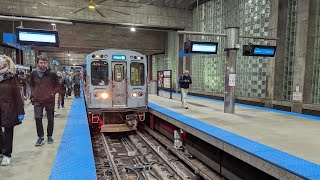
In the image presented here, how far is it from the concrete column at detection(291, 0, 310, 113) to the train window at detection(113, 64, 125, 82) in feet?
21.7

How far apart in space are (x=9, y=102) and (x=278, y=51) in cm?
1061

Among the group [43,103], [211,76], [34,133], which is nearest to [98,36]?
[211,76]

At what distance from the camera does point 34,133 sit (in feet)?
22.8

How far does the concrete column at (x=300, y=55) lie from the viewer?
9945 mm

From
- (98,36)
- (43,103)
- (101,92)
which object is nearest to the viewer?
(43,103)

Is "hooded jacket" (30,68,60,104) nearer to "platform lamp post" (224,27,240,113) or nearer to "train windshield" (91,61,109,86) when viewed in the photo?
"train windshield" (91,61,109,86)

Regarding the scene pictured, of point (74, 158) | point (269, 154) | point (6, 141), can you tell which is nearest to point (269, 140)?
point (269, 154)

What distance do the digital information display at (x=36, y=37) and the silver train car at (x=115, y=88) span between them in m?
1.36

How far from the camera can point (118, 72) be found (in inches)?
398

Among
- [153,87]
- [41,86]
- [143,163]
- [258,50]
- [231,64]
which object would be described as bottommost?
[143,163]

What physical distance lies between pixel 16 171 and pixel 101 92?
5724 millimetres

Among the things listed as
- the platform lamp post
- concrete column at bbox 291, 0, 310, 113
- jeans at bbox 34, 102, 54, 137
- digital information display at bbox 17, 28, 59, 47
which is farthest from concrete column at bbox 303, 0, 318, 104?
digital information display at bbox 17, 28, 59, 47

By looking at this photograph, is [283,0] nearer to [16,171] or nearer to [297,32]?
[297,32]

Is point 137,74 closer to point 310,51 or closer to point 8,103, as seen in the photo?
point 8,103
